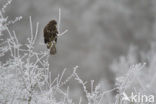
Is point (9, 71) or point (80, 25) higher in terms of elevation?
point (80, 25)

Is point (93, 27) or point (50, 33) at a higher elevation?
point (93, 27)

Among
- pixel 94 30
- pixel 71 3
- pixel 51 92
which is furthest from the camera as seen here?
pixel 71 3

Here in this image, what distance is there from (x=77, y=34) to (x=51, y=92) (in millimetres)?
31113

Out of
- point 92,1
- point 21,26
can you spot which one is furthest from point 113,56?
point 92,1

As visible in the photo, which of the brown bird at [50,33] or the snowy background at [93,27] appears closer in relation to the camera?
the brown bird at [50,33]

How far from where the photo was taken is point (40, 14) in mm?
35688

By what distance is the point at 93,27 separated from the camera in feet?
119

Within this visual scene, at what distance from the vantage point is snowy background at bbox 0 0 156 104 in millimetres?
28906

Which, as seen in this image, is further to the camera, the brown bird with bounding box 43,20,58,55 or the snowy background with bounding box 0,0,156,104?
the snowy background with bounding box 0,0,156,104

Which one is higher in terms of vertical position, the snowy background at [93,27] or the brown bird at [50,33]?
the snowy background at [93,27]

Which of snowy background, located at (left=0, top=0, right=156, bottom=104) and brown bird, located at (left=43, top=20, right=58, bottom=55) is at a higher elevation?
snowy background, located at (left=0, top=0, right=156, bottom=104)

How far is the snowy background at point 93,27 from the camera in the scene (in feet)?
94.8

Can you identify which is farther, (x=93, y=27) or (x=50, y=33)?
(x=93, y=27)

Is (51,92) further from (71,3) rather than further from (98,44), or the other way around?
(71,3)
